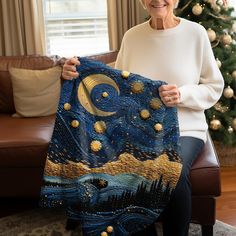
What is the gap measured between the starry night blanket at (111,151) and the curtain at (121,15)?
1.53m

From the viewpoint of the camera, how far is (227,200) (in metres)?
2.29

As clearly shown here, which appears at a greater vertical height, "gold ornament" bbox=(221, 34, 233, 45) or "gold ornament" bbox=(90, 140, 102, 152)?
"gold ornament" bbox=(221, 34, 233, 45)

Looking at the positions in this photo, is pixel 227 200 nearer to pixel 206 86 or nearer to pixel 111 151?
pixel 206 86

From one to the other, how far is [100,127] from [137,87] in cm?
23

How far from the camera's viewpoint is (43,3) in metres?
3.14

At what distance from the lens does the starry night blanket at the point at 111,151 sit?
1507mm

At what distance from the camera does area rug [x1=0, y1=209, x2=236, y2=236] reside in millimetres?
1973

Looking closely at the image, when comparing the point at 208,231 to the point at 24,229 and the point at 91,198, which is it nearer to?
the point at 91,198

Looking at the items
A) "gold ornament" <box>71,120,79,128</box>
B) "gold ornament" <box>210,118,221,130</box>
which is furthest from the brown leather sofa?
"gold ornament" <box>210,118,221,130</box>

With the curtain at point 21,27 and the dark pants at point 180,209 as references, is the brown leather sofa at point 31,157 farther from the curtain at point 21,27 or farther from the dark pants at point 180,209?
the curtain at point 21,27

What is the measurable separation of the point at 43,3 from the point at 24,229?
1941 mm

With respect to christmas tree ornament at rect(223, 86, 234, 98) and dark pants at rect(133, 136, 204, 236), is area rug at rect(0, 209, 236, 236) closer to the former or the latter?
dark pants at rect(133, 136, 204, 236)

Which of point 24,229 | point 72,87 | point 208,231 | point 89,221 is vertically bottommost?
point 24,229

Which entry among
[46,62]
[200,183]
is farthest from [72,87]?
[46,62]
